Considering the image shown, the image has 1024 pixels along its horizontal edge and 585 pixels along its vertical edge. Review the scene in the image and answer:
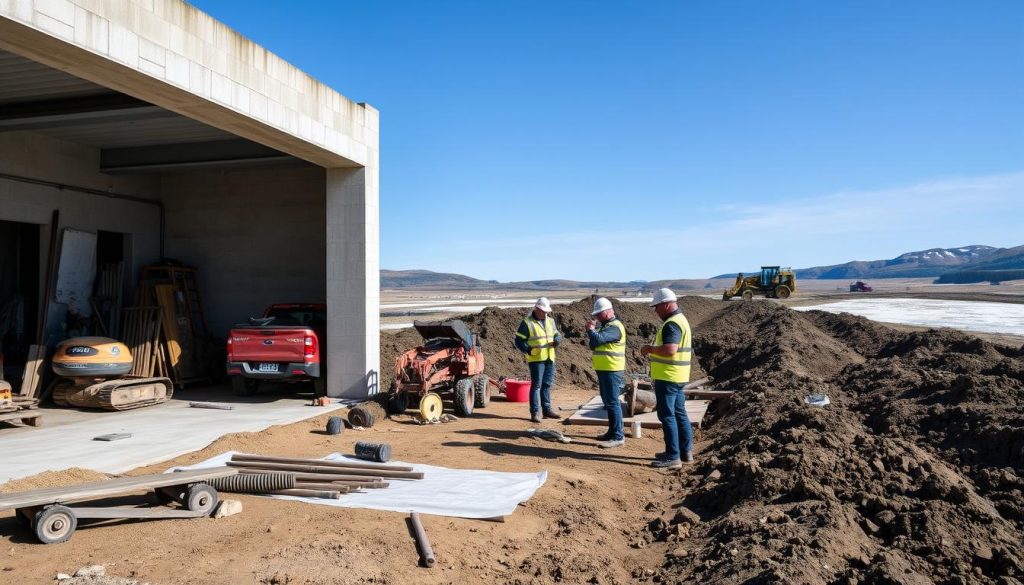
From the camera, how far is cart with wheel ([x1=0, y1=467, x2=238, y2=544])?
558 centimetres

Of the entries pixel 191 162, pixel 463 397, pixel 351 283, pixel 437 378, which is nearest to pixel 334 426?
pixel 437 378

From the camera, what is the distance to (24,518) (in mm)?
5891

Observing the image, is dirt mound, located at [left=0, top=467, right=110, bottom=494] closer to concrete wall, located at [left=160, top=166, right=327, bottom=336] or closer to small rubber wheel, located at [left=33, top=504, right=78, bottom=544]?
small rubber wheel, located at [left=33, top=504, right=78, bottom=544]

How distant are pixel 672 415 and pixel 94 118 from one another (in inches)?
420

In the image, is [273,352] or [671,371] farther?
[273,352]

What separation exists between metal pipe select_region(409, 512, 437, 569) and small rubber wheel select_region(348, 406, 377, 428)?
4.87 meters

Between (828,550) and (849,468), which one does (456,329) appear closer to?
(849,468)

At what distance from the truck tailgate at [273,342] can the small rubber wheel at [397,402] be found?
1717 millimetres

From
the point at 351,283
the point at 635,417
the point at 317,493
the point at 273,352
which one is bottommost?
the point at 635,417

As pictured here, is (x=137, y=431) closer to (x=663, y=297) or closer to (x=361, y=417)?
(x=361, y=417)

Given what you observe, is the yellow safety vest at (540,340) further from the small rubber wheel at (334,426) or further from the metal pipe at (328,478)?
the metal pipe at (328,478)

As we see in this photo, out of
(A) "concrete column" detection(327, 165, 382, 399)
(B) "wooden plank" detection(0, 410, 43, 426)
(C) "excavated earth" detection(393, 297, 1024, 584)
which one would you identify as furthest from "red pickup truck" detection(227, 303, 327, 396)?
(C) "excavated earth" detection(393, 297, 1024, 584)

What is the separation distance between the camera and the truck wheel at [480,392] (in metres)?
13.2

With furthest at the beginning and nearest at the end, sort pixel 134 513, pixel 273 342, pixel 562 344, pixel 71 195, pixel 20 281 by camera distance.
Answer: pixel 562 344 < pixel 20 281 < pixel 71 195 < pixel 273 342 < pixel 134 513
